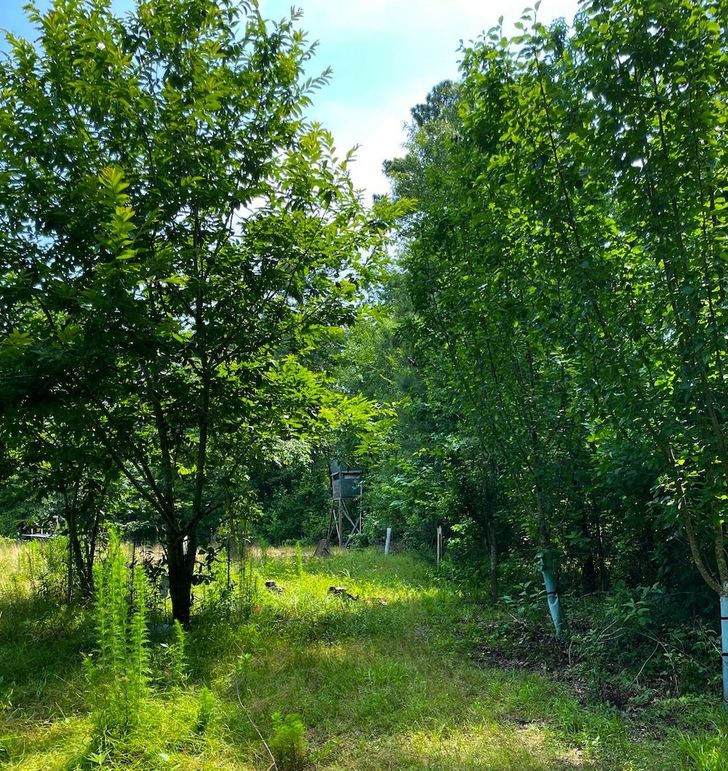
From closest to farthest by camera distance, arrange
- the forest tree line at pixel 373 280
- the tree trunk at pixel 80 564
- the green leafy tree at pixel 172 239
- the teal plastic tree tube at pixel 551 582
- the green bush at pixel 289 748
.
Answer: the green bush at pixel 289 748, the forest tree line at pixel 373 280, the green leafy tree at pixel 172 239, the teal plastic tree tube at pixel 551 582, the tree trunk at pixel 80 564

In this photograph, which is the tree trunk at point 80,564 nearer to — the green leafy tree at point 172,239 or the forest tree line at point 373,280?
the forest tree line at point 373,280

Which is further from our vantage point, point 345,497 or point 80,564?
point 345,497

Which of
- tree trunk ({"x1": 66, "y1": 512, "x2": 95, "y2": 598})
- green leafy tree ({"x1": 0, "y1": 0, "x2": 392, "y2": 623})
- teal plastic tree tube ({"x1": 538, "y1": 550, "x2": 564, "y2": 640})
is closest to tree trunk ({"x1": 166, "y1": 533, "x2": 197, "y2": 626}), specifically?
green leafy tree ({"x1": 0, "y1": 0, "x2": 392, "y2": 623})

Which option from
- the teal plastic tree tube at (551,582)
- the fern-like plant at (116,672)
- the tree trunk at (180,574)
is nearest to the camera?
the fern-like plant at (116,672)

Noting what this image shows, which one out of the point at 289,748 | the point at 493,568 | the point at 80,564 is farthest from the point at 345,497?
the point at 289,748

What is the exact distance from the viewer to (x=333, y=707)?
12.3 ft

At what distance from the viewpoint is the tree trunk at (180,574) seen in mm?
5336

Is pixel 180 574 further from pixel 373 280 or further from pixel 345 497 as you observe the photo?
pixel 345 497

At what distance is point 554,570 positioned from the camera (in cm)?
528

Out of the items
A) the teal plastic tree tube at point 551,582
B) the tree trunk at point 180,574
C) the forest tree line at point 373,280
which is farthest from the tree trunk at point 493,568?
the tree trunk at point 180,574

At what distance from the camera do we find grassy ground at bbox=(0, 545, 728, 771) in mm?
2992

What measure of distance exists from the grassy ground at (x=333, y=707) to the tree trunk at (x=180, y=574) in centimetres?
22

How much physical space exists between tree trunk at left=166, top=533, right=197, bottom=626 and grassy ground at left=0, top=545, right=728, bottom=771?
0.73ft

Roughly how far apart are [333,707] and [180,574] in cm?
229
